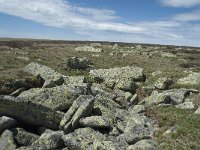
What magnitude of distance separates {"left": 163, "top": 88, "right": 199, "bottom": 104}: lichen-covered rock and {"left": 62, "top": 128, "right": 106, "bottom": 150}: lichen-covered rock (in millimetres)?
10475

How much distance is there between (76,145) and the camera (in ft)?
78.1

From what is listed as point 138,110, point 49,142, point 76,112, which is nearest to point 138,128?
point 138,110

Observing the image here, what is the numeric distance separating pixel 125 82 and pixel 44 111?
12293 mm

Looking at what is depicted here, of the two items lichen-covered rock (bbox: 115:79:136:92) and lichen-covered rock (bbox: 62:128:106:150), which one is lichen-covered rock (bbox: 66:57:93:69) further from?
Answer: lichen-covered rock (bbox: 62:128:106:150)

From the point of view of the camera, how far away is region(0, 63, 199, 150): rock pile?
24141 millimetres

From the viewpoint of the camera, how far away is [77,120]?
87.1 feet

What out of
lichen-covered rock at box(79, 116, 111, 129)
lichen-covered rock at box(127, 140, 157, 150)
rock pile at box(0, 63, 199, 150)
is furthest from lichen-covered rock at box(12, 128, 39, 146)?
lichen-covered rock at box(127, 140, 157, 150)

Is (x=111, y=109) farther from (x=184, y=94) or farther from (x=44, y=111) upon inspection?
(x=184, y=94)

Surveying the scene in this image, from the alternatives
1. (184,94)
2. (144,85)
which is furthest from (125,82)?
(184,94)

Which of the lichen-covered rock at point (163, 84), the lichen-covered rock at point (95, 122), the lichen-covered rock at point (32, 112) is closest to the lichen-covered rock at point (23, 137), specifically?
the lichen-covered rock at point (32, 112)

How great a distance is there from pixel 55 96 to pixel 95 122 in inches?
206

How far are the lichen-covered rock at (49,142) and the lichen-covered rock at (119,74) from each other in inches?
585

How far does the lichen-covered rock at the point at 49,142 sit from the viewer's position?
24.1 m

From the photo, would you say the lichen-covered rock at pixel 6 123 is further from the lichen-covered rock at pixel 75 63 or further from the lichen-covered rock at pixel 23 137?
the lichen-covered rock at pixel 75 63
